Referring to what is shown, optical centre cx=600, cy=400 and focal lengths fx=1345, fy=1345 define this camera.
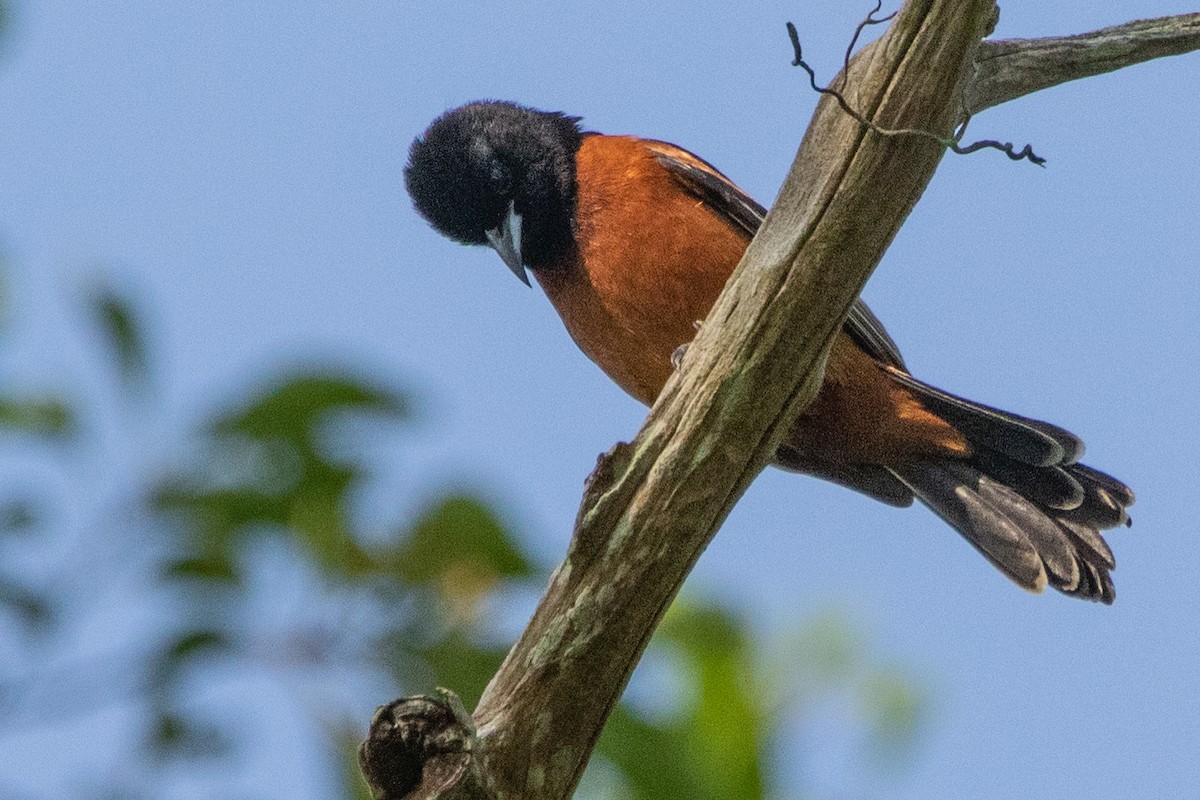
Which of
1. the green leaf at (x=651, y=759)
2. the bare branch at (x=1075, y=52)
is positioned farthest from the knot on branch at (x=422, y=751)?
the bare branch at (x=1075, y=52)

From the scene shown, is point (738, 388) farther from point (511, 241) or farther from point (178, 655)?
point (511, 241)

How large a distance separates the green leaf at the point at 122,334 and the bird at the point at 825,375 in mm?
1709

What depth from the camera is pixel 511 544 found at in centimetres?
259

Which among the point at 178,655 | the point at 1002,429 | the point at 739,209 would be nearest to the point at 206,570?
the point at 178,655

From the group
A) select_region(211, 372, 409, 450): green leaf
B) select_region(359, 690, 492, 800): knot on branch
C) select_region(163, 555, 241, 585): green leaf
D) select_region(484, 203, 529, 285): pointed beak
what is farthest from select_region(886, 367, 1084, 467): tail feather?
select_region(163, 555, 241, 585): green leaf

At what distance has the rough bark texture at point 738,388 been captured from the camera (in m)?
2.60

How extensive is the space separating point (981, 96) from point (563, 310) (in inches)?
75.0

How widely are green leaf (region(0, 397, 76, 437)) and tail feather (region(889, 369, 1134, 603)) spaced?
2530mm

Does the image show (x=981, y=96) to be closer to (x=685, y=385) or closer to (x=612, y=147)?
(x=685, y=385)

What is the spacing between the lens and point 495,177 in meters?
4.65

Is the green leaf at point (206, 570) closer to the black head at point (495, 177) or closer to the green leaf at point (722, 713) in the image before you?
the green leaf at point (722, 713)

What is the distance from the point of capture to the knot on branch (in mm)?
2320

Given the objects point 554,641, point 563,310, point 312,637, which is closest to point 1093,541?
point 563,310

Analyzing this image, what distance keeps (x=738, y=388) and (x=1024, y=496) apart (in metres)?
2.01
